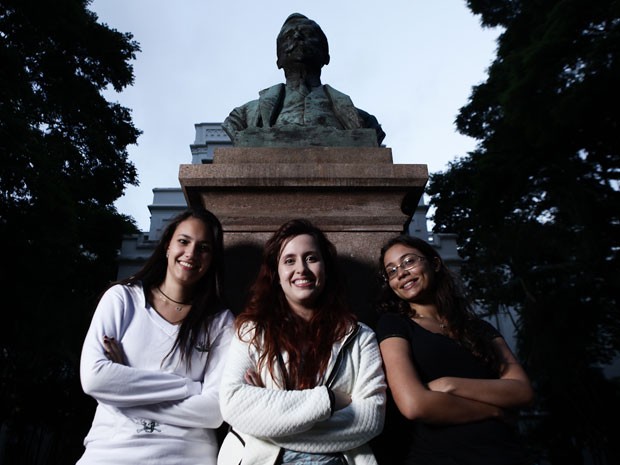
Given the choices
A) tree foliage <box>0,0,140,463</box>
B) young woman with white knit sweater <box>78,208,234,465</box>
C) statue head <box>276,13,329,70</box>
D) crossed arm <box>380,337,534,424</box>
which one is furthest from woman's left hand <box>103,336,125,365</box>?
tree foliage <box>0,0,140,463</box>

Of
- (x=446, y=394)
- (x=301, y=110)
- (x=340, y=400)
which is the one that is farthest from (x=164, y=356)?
(x=301, y=110)

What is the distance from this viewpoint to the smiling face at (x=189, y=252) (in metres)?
2.56

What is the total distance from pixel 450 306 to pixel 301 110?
92.0 inches

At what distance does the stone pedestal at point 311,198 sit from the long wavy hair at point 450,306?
1.71ft

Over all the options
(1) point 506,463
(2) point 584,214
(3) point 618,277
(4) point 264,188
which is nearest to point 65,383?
(4) point 264,188

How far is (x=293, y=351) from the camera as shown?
2184 millimetres

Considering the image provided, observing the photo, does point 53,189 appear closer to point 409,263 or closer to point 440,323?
point 409,263

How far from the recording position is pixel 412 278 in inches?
102

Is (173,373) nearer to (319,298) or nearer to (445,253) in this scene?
(319,298)

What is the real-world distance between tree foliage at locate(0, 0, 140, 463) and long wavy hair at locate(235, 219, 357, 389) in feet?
25.4

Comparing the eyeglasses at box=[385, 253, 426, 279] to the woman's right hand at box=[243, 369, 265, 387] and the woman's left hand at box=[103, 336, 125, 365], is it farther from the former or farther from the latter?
the woman's left hand at box=[103, 336, 125, 365]

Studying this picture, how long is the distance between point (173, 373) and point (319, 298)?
2.55 ft

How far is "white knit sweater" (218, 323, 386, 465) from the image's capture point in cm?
191

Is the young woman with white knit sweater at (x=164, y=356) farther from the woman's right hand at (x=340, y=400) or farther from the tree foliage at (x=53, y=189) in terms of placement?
the tree foliage at (x=53, y=189)
